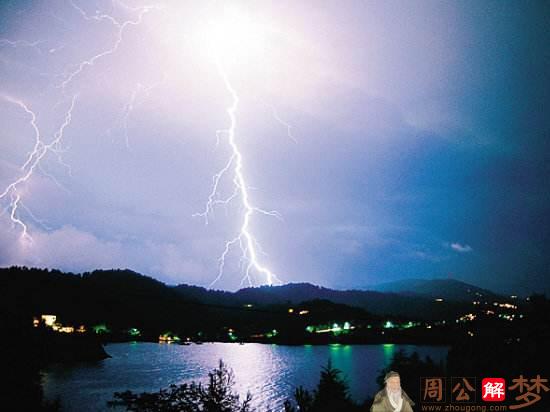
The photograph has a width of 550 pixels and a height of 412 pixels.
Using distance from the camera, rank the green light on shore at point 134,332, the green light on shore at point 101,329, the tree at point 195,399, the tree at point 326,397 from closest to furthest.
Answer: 1. the tree at point 326,397
2. the tree at point 195,399
3. the green light on shore at point 101,329
4. the green light on shore at point 134,332

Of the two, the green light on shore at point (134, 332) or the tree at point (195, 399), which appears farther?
the green light on shore at point (134, 332)

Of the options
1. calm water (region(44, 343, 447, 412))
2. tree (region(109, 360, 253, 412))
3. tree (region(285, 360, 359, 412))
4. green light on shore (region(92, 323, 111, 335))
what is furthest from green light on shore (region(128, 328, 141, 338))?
tree (region(285, 360, 359, 412))

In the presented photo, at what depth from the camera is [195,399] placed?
58.5 ft

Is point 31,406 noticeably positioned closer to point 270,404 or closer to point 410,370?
point 410,370

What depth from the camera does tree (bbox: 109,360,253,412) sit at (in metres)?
10.4

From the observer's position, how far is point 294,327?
112 meters

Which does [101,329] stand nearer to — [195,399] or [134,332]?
[134,332]

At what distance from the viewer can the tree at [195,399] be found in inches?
411

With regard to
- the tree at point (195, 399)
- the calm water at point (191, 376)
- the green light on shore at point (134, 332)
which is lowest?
the green light on shore at point (134, 332)

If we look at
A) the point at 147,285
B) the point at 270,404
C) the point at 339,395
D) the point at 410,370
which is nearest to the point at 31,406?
the point at 339,395

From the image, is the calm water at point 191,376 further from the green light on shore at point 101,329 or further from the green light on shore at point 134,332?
the green light on shore at point 134,332

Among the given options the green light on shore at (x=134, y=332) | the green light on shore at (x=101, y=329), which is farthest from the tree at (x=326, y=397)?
the green light on shore at (x=134, y=332)

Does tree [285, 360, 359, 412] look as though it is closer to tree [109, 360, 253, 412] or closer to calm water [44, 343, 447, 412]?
tree [109, 360, 253, 412]

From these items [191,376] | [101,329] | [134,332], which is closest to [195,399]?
[191,376]
